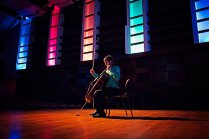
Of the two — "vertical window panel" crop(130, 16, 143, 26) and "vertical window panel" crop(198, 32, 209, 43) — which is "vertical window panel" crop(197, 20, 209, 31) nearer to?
"vertical window panel" crop(198, 32, 209, 43)

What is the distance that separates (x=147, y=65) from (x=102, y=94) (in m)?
2.68

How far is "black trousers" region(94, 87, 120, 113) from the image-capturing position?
3.02 meters

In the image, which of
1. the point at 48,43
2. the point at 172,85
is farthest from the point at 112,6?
the point at 172,85

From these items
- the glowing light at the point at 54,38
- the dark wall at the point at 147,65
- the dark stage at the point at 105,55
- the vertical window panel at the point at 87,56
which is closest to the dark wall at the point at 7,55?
the dark stage at the point at 105,55

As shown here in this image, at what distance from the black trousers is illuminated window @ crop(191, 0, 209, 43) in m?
3.22

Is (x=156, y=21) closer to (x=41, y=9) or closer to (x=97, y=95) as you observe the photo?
(x=97, y=95)

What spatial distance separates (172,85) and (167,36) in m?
1.70

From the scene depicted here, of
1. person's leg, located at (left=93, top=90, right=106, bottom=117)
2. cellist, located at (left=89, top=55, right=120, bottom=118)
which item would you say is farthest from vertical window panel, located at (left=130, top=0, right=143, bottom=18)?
person's leg, located at (left=93, top=90, right=106, bottom=117)

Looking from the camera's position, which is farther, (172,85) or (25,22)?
(25,22)

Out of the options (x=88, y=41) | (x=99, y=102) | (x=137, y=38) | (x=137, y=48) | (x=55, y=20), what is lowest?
(x=99, y=102)

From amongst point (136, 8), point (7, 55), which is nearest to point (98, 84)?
point (136, 8)

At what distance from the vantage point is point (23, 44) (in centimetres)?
939

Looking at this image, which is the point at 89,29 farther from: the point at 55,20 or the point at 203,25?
the point at 203,25

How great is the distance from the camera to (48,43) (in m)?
8.40
